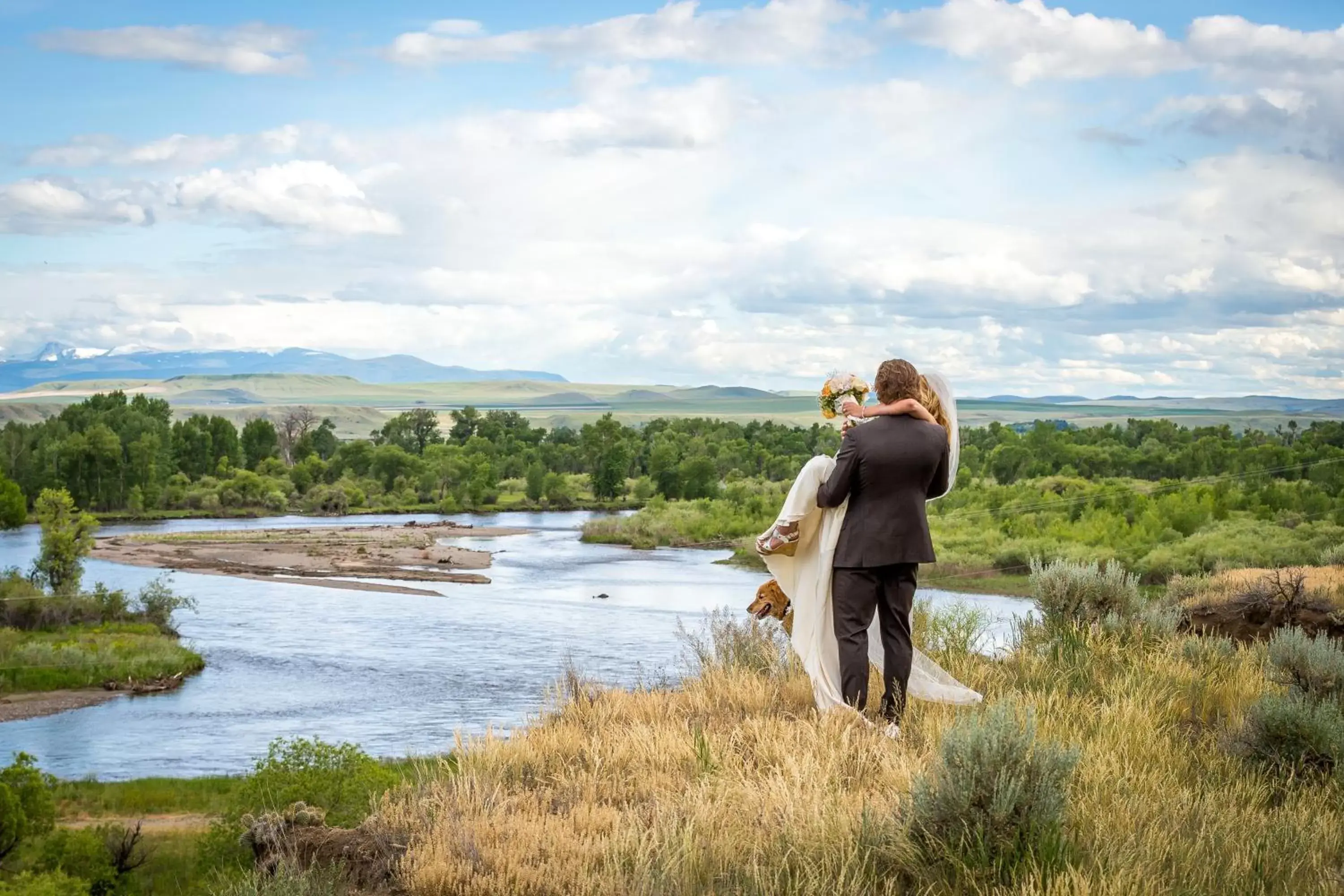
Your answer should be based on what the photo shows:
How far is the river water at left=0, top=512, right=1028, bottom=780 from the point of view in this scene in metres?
26.9

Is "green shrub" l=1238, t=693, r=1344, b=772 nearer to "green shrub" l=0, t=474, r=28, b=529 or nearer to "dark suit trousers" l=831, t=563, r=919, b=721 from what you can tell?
"dark suit trousers" l=831, t=563, r=919, b=721

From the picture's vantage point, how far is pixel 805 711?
7.30m

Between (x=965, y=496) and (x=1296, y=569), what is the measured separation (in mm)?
54501

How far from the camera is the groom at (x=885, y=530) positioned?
6.58 metres

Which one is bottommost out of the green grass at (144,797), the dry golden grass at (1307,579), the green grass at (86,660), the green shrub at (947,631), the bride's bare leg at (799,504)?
the green grass at (86,660)

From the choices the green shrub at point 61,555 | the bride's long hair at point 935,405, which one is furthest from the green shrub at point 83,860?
the green shrub at point 61,555

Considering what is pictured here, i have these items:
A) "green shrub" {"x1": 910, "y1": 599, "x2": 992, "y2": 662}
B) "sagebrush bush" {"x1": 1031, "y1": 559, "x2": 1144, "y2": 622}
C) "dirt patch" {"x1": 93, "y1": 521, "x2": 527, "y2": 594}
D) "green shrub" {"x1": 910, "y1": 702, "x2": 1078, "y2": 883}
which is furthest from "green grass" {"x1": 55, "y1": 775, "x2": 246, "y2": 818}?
"dirt patch" {"x1": 93, "y1": 521, "x2": 527, "y2": 594}

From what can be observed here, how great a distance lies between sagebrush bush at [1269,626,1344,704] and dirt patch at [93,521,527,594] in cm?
4777

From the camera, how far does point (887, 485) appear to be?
6.61 metres

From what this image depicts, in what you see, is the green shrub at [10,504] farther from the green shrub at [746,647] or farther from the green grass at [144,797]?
the green shrub at [746,647]

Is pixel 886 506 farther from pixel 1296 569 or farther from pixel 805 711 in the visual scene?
pixel 1296 569

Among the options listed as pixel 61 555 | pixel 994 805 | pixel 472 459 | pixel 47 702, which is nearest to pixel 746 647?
pixel 994 805

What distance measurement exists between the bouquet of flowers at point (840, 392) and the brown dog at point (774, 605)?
3.74 feet

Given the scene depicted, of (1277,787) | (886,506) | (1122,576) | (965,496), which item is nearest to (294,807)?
(886,506)
